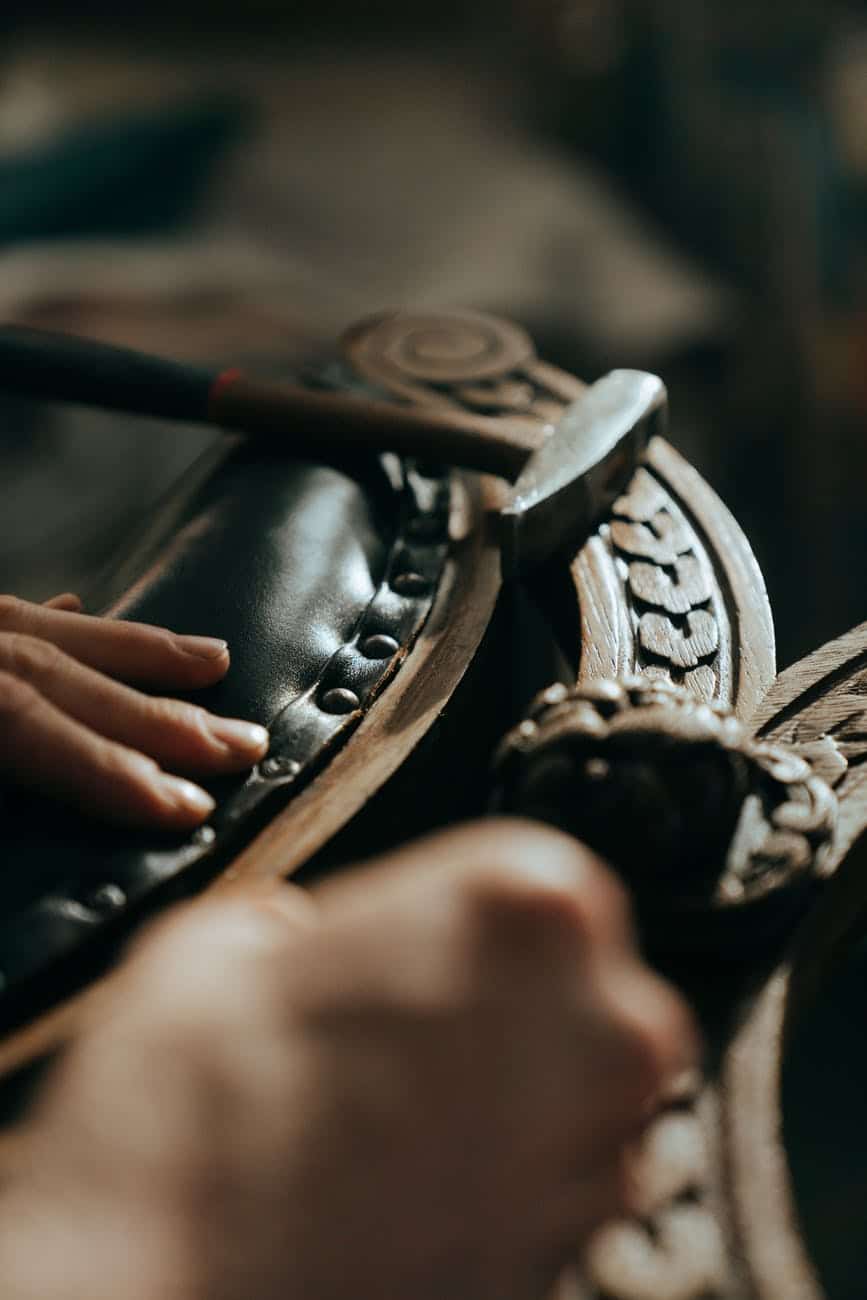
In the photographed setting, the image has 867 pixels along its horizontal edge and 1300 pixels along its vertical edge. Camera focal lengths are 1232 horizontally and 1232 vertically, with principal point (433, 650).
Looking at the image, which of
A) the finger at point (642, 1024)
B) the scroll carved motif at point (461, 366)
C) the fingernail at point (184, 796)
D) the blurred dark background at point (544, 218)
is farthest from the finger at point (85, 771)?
the blurred dark background at point (544, 218)

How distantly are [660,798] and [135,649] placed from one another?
0.30 meters

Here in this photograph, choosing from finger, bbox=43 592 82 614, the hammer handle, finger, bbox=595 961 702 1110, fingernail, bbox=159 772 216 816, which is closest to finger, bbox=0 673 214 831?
fingernail, bbox=159 772 216 816

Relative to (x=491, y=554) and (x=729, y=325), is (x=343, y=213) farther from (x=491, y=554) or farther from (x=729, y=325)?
(x=491, y=554)

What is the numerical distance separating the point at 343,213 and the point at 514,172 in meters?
0.42

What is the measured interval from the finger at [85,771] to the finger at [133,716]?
2 centimetres

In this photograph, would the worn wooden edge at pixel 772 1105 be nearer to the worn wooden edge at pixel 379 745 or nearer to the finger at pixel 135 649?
the worn wooden edge at pixel 379 745

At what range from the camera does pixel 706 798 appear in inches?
21.8

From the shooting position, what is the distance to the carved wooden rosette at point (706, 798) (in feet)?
1.52

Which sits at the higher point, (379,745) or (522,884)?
(522,884)

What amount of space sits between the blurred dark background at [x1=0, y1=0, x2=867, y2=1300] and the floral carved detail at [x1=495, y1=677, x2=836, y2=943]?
156 centimetres

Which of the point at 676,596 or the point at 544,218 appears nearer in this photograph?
the point at 676,596

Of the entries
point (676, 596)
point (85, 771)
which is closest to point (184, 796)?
point (85, 771)

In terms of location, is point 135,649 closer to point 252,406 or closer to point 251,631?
point 251,631

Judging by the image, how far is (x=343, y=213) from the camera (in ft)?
9.70
